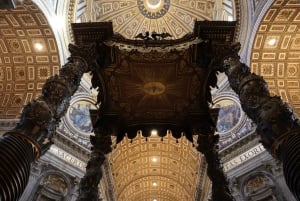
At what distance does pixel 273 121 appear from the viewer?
309cm

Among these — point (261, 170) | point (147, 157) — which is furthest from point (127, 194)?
point (261, 170)

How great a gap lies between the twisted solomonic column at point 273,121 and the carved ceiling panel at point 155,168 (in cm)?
1380

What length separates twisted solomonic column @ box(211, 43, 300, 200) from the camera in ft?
8.87

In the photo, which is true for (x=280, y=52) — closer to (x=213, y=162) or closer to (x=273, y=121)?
(x=213, y=162)

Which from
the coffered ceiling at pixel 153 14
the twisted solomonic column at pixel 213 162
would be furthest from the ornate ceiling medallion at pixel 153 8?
the twisted solomonic column at pixel 213 162

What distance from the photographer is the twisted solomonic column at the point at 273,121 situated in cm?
270

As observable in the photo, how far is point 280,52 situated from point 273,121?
10.8 meters

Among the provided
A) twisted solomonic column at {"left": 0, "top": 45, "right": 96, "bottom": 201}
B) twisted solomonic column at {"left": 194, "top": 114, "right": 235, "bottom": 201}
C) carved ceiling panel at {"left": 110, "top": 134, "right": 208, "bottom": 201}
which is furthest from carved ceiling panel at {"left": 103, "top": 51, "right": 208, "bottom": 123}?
carved ceiling panel at {"left": 110, "top": 134, "right": 208, "bottom": 201}

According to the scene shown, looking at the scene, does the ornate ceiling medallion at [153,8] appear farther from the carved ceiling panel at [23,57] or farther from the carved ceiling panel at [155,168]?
the carved ceiling panel at [23,57]

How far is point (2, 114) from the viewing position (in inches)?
505

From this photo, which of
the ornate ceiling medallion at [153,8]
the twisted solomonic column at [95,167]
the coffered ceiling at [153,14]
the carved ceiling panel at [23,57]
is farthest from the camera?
the ornate ceiling medallion at [153,8]

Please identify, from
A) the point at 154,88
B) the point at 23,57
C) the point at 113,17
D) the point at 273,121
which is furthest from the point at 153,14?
the point at 273,121

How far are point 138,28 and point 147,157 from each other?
1001 centimetres

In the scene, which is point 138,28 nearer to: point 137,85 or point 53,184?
point 53,184
